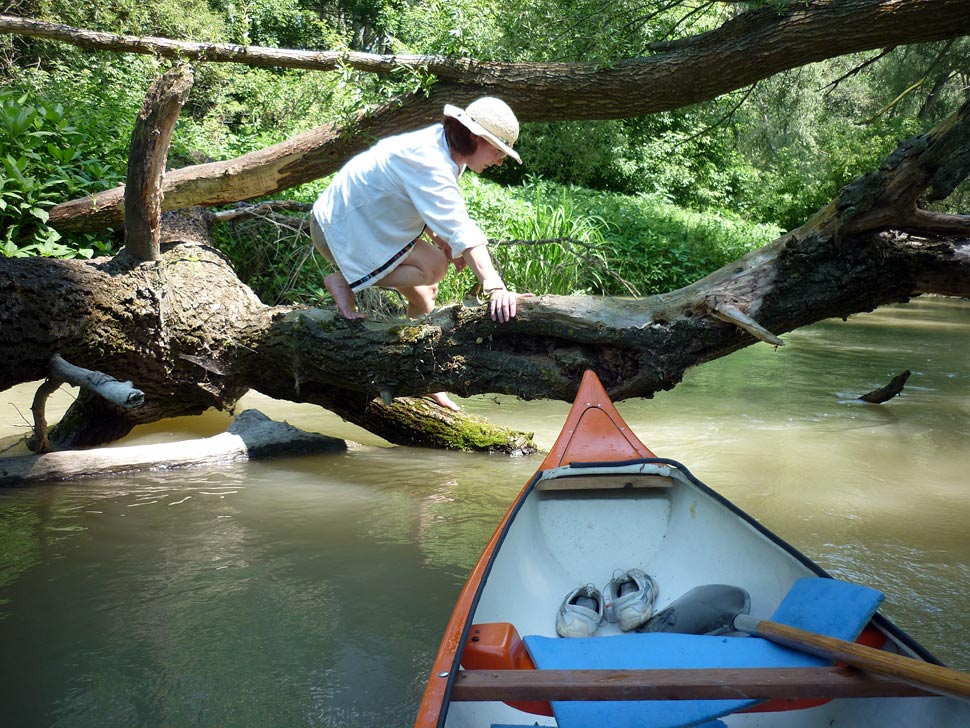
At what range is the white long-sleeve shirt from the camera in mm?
3451

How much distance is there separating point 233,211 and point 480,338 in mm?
3588

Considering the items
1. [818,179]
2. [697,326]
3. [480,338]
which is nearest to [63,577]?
[480,338]

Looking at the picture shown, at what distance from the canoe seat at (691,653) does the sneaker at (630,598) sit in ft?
1.44

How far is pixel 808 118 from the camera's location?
2438cm

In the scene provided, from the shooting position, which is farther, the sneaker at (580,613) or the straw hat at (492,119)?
the straw hat at (492,119)

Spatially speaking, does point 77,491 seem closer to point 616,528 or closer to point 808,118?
point 616,528

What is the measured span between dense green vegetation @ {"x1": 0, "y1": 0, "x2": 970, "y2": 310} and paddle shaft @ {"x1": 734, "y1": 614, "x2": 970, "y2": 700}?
10.8ft

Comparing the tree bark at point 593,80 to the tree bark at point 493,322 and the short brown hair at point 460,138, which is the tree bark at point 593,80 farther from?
the short brown hair at point 460,138

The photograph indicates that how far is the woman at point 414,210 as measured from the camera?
345 cm

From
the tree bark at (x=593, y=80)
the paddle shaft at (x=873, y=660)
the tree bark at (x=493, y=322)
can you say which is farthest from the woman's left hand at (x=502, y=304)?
the tree bark at (x=593, y=80)

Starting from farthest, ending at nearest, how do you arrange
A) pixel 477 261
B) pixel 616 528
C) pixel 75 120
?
pixel 75 120
pixel 477 261
pixel 616 528

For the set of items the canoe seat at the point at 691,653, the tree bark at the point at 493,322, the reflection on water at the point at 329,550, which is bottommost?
the reflection on water at the point at 329,550

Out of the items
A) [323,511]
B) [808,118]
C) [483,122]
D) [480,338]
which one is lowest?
[323,511]

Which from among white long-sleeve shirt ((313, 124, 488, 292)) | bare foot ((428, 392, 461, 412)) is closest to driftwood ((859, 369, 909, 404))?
bare foot ((428, 392, 461, 412))
